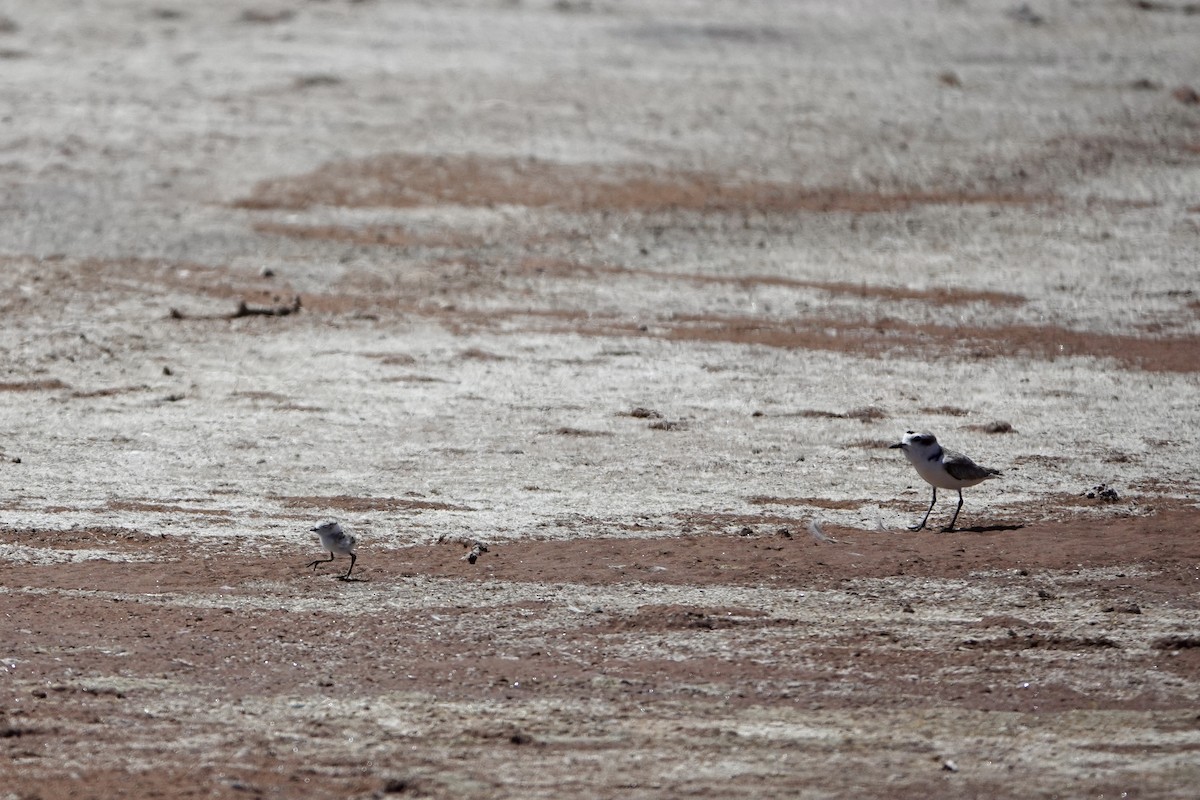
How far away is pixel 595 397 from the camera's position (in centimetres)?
1227

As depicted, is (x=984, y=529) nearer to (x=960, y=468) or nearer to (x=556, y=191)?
(x=960, y=468)

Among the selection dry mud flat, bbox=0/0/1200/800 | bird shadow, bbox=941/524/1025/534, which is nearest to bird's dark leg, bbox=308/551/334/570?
dry mud flat, bbox=0/0/1200/800

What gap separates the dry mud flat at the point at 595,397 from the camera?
6.68 m

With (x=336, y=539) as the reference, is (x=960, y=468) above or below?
above

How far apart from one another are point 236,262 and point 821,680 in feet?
34.7

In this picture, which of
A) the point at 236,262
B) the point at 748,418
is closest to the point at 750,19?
the point at 236,262

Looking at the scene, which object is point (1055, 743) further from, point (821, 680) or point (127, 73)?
point (127, 73)

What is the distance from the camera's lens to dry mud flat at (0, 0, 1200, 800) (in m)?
6.68

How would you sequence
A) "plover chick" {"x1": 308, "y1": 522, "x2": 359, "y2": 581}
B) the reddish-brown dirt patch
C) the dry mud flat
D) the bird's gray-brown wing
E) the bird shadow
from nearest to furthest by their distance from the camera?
the dry mud flat
"plover chick" {"x1": 308, "y1": 522, "x2": 359, "y2": 581}
the bird's gray-brown wing
the bird shadow
the reddish-brown dirt patch

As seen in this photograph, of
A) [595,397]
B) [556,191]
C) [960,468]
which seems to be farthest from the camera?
[556,191]

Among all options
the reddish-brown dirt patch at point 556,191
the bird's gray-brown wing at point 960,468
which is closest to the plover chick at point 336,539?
the bird's gray-brown wing at point 960,468

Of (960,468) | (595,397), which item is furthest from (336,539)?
(595,397)

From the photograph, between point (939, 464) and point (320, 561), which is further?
point (939, 464)

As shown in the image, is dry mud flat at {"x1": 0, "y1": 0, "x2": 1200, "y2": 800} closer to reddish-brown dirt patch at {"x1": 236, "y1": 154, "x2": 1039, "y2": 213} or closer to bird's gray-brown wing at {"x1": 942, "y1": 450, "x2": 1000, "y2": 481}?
reddish-brown dirt patch at {"x1": 236, "y1": 154, "x2": 1039, "y2": 213}
